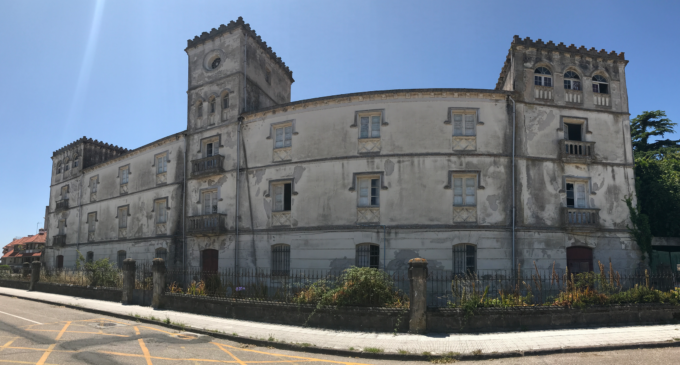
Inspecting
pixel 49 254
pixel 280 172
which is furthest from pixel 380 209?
pixel 49 254

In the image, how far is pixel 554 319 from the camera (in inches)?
530

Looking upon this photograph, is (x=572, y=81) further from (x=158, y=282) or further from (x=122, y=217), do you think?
(x=122, y=217)

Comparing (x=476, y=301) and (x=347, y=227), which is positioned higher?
(x=347, y=227)

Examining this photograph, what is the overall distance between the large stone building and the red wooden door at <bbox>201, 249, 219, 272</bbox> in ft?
0.22

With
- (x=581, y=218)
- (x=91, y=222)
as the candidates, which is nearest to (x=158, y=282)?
(x=581, y=218)

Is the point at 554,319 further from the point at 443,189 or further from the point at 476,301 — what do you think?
the point at 443,189

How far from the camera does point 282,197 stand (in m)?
24.6

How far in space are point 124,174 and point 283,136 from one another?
656 inches

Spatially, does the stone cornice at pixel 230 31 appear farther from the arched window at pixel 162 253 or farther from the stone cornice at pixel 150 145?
the arched window at pixel 162 253

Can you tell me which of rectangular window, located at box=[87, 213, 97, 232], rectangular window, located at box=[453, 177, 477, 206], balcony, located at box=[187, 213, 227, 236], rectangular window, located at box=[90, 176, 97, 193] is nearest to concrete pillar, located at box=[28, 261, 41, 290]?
rectangular window, located at box=[87, 213, 97, 232]

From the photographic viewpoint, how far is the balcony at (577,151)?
71.7ft

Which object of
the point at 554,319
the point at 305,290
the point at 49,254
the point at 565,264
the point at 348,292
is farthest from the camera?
the point at 49,254

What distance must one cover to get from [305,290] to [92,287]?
46.4 ft

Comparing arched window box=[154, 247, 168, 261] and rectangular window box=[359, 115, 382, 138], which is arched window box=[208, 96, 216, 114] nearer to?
arched window box=[154, 247, 168, 261]
